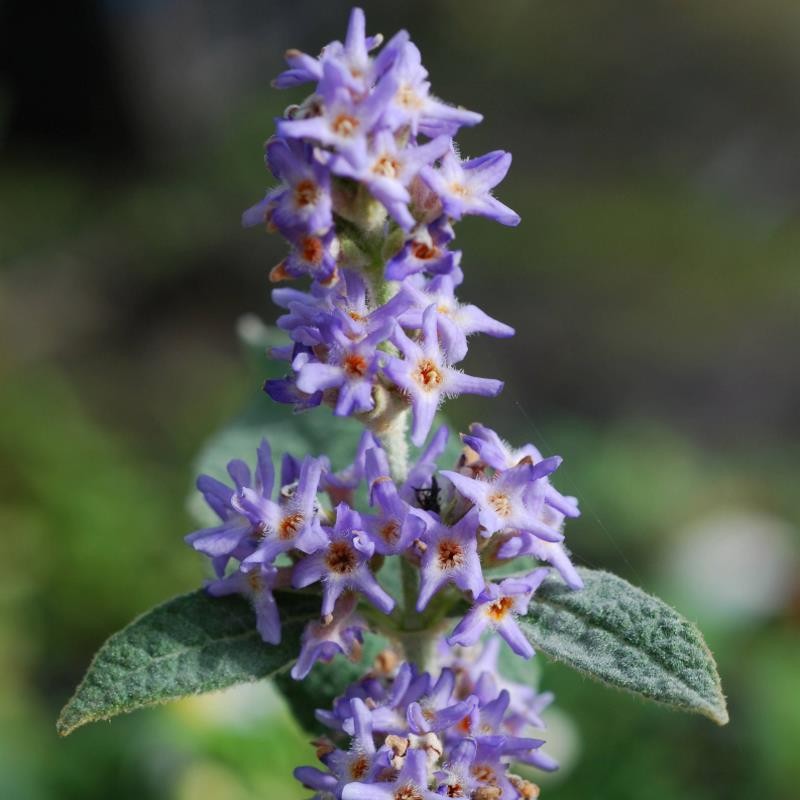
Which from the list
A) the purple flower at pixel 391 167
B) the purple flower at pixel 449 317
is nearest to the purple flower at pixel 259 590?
the purple flower at pixel 449 317

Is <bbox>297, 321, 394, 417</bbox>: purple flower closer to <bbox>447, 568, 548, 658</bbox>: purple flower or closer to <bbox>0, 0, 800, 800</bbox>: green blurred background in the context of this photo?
<bbox>447, 568, 548, 658</bbox>: purple flower

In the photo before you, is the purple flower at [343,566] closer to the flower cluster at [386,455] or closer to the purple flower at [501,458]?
the flower cluster at [386,455]

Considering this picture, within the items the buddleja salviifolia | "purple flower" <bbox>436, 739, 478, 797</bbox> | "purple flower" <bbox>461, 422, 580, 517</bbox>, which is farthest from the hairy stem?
"purple flower" <bbox>436, 739, 478, 797</bbox>

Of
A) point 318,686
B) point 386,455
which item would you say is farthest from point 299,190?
point 318,686

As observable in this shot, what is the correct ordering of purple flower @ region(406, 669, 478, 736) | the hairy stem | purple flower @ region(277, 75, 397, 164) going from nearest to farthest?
purple flower @ region(277, 75, 397, 164)
purple flower @ region(406, 669, 478, 736)
the hairy stem

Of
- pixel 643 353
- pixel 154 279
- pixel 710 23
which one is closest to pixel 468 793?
pixel 643 353
